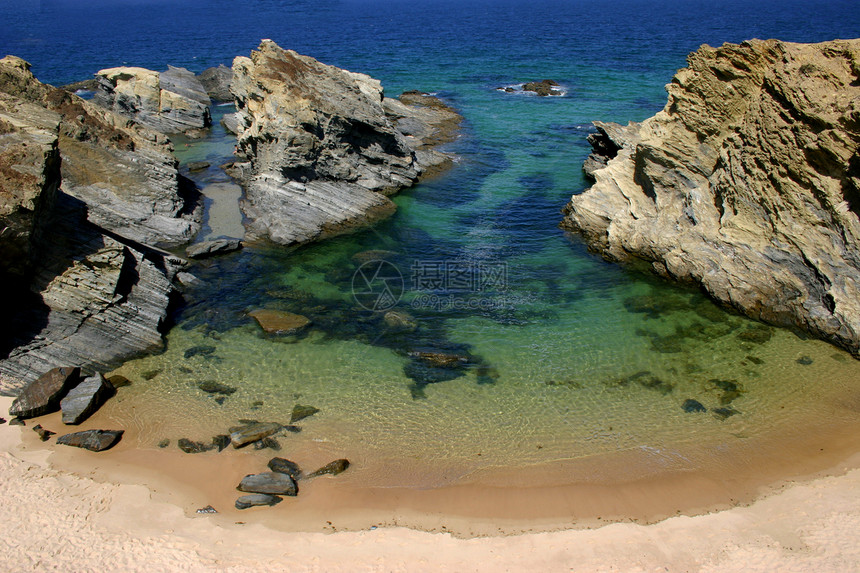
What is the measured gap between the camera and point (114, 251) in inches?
789

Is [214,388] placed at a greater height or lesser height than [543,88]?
lesser

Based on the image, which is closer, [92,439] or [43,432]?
[92,439]

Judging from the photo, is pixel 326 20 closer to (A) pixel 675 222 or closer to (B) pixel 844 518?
(A) pixel 675 222

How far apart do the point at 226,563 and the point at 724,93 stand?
24.2 meters

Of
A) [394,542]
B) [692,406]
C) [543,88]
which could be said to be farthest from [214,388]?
[543,88]

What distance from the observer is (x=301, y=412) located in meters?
17.0

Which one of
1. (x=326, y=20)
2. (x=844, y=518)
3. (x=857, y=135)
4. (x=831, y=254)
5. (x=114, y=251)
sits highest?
(x=326, y=20)

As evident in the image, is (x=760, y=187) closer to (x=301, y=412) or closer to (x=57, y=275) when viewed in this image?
(x=301, y=412)

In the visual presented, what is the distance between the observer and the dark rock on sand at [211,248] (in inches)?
1016

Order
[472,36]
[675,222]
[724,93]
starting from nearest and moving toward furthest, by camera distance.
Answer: [724,93] < [675,222] < [472,36]

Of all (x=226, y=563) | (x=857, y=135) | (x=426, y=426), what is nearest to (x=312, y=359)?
(x=426, y=426)

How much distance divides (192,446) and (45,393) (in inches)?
203

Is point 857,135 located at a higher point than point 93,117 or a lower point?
higher

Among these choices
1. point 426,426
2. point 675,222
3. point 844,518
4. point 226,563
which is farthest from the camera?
point 675,222
